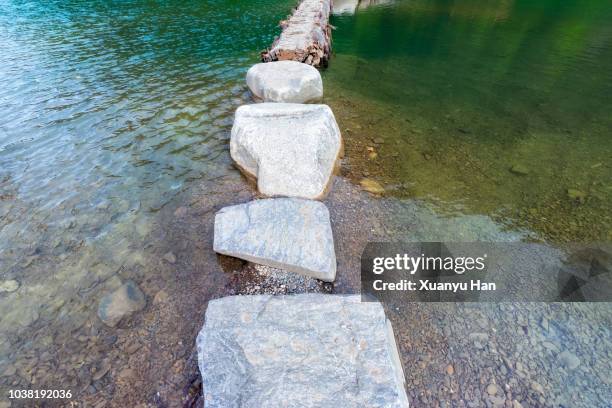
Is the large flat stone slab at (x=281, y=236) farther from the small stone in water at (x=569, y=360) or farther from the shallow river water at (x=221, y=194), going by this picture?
the small stone in water at (x=569, y=360)

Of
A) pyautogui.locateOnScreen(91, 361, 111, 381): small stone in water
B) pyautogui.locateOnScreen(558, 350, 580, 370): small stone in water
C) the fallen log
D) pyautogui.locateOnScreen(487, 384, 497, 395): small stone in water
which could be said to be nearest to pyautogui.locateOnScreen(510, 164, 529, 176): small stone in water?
pyautogui.locateOnScreen(558, 350, 580, 370): small stone in water

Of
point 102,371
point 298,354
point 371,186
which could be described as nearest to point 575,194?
point 371,186

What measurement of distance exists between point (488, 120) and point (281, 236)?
7.56m

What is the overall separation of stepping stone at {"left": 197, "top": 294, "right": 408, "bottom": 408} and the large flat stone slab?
67 centimetres

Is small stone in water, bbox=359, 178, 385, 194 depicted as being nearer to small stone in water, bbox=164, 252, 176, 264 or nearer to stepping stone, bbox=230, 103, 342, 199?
stepping stone, bbox=230, 103, 342, 199

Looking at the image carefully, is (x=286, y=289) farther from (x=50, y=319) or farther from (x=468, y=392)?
(x=50, y=319)

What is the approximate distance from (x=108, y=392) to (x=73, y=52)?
1448 cm

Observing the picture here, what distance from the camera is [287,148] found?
603 centimetres

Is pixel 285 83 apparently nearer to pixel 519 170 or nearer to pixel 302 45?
pixel 302 45

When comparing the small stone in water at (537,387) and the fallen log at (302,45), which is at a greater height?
the fallen log at (302,45)

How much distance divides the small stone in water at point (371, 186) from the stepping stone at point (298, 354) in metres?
2.94

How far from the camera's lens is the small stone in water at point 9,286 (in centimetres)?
430

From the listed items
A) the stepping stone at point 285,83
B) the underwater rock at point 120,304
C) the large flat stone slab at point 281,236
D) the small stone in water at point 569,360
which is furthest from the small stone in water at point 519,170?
the underwater rock at point 120,304

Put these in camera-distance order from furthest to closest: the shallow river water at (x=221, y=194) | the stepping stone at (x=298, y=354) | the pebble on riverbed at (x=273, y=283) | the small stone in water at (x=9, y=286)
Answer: the small stone in water at (x=9, y=286), the pebble on riverbed at (x=273, y=283), the shallow river water at (x=221, y=194), the stepping stone at (x=298, y=354)
